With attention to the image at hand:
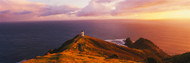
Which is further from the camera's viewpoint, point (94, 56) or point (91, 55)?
point (91, 55)

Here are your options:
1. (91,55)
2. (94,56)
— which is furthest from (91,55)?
(94,56)

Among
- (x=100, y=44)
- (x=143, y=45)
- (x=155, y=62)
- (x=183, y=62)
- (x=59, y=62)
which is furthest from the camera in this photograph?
(x=143, y=45)

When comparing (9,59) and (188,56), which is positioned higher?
(188,56)

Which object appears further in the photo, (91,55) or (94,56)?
(91,55)

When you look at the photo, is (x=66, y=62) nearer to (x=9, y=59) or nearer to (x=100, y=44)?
(x=100, y=44)

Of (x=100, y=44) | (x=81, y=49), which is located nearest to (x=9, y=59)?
(x=81, y=49)

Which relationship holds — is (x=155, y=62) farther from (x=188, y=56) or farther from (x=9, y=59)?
(x=9, y=59)

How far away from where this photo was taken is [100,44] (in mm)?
51969

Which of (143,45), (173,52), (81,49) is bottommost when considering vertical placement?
(173,52)

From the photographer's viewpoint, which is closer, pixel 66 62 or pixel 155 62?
pixel 66 62

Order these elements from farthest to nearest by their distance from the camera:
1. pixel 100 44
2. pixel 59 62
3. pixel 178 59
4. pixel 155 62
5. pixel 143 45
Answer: pixel 143 45 → pixel 100 44 → pixel 178 59 → pixel 155 62 → pixel 59 62

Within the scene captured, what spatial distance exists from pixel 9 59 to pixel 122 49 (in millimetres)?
66655

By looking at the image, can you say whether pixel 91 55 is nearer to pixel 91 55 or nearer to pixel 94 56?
pixel 91 55

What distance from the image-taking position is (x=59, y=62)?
75.7 feet
